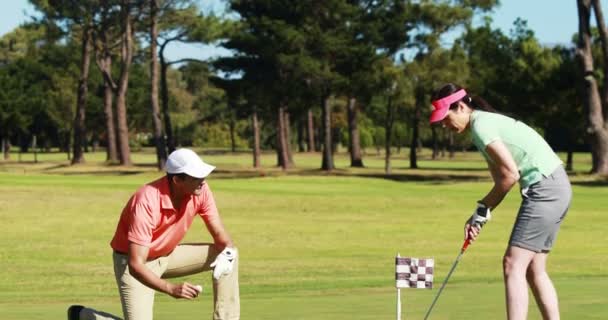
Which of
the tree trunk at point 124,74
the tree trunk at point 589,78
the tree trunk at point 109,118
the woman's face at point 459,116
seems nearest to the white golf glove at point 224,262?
the woman's face at point 459,116

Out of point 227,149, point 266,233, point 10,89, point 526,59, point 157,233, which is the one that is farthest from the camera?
point 227,149

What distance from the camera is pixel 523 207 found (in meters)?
8.83

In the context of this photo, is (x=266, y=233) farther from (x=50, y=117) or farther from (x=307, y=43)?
(x=50, y=117)

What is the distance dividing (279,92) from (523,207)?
178 feet

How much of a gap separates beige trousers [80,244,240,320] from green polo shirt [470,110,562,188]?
197cm

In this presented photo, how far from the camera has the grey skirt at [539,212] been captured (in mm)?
8797

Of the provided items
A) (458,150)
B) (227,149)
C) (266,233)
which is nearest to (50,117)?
(227,149)

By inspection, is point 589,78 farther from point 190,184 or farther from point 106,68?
point 190,184

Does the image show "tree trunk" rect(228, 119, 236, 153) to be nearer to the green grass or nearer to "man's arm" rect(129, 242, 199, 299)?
the green grass

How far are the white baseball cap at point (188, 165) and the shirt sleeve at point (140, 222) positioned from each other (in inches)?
11.7

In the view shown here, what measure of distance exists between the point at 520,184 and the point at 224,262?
223cm

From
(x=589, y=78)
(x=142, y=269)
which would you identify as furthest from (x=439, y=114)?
(x=589, y=78)

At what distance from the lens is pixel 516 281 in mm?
8797

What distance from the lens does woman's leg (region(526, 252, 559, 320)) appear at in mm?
8945
